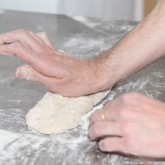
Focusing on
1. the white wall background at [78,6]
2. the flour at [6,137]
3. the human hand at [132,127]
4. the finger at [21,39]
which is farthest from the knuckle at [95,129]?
the white wall background at [78,6]

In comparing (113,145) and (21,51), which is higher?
(21,51)

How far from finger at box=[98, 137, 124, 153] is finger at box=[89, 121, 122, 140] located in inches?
0.4

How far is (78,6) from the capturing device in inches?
75.7

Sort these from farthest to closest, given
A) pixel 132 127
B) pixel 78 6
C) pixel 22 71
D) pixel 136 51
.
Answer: pixel 78 6 < pixel 136 51 < pixel 22 71 < pixel 132 127

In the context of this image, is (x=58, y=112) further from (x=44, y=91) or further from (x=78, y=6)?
(x=78, y=6)

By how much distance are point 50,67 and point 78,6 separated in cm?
94

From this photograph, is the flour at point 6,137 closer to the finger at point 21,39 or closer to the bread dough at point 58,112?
the bread dough at point 58,112

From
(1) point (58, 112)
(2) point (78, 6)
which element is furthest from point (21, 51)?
(2) point (78, 6)

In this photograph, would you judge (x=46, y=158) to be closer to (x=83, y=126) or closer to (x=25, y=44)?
(x=83, y=126)

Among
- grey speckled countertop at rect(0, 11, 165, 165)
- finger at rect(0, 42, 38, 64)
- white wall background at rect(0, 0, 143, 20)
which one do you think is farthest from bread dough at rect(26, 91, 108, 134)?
white wall background at rect(0, 0, 143, 20)

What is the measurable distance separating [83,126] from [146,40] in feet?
1.01

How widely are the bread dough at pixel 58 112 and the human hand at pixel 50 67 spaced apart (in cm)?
2

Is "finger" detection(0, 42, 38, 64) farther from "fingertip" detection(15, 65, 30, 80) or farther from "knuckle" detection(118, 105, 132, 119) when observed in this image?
"knuckle" detection(118, 105, 132, 119)

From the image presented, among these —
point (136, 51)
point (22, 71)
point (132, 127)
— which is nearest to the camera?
point (132, 127)
